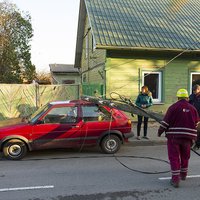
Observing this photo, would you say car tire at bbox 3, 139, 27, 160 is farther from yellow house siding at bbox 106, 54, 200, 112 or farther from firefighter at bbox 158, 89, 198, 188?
yellow house siding at bbox 106, 54, 200, 112

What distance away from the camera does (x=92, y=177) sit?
19.6ft

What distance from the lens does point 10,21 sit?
30406mm

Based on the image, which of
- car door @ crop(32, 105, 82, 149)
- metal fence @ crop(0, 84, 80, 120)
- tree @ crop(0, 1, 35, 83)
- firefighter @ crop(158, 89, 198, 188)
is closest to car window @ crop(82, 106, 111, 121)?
car door @ crop(32, 105, 82, 149)

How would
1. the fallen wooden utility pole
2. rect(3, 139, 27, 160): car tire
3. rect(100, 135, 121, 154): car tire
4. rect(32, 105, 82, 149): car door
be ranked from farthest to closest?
rect(100, 135, 121, 154): car tire < rect(32, 105, 82, 149): car door < rect(3, 139, 27, 160): car tire < the fallen wooden utility pole

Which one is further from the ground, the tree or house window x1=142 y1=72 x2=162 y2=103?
the tree

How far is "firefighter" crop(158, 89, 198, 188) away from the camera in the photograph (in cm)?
544

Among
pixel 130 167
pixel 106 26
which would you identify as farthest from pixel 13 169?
pixel 106 26

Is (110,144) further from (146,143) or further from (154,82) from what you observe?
(154,82)

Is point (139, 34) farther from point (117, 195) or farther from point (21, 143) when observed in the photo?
point (117, 195)

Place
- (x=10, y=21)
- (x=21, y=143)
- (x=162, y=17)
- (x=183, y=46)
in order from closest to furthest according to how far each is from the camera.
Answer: (x=21, y=143), (x=183, y=46), (x=162, y=17), (x=10, y=21)

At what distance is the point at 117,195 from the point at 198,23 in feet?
40.9

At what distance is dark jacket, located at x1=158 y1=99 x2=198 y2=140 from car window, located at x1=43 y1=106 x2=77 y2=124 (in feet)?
9.95

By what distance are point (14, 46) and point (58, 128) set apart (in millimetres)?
26256

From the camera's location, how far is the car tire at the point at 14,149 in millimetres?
7453
